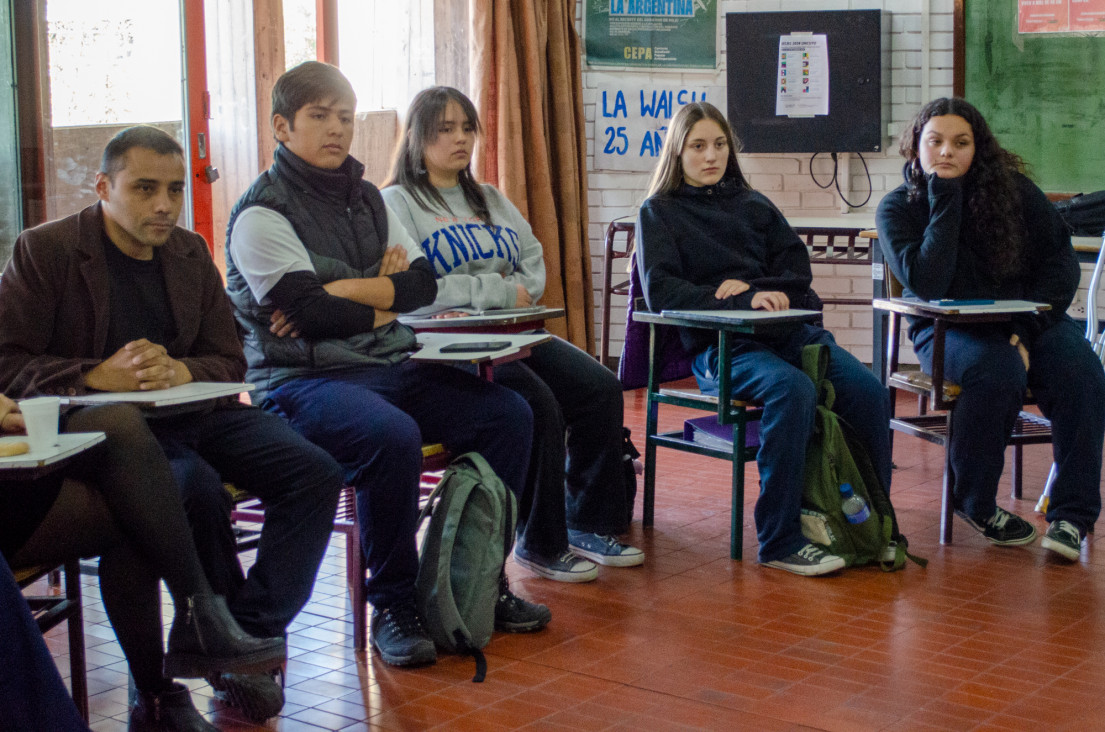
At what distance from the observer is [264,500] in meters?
2.22

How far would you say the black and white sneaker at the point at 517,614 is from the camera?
255cm

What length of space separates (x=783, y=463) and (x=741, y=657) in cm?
68

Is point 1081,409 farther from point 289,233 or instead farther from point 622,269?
point 622,269

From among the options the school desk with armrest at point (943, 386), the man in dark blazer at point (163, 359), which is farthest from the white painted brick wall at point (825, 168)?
the man in dark blazer at point (163, 359)

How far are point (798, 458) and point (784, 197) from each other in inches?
126

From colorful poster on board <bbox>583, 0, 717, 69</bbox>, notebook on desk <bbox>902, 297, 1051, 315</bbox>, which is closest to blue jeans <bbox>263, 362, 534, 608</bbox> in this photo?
notebook on desk <bbox>902, 297, 1051, 315</bbox>

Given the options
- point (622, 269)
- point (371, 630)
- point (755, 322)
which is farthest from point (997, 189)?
point (622, 269)

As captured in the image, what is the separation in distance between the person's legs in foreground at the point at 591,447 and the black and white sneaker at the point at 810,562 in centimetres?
37

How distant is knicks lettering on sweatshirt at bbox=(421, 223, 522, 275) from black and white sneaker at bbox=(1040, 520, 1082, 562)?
1.56 metres

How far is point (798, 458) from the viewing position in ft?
9.66

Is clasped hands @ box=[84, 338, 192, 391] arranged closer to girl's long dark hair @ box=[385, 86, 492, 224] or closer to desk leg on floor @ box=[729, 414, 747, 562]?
girl's long dark hair @ box=[385, 86, 492, 224]

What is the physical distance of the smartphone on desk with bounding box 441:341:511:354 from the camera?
2564 millimetres

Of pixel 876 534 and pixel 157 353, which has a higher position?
pixel 157 353

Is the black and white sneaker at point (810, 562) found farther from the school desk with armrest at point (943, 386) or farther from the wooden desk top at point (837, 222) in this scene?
the wooden desk top at point (837, 222)
